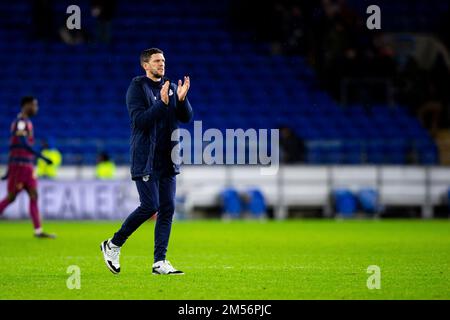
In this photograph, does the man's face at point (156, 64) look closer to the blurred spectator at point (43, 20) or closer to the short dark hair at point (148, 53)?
the short dark hair at point (148, 53)

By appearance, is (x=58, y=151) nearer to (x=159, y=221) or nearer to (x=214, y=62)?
(x=214, y=62)

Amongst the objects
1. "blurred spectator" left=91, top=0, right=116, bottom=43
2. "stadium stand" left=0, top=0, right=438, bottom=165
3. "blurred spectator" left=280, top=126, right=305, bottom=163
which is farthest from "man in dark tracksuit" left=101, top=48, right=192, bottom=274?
"blurred spectator" left=91, top=0, right=116, bottom=43

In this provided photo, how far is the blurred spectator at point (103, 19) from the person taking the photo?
1273 inches

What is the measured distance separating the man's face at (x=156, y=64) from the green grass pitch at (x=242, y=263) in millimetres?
2143

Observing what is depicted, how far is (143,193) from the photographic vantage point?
10.3 meters

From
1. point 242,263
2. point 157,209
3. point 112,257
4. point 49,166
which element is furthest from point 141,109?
point 49,166

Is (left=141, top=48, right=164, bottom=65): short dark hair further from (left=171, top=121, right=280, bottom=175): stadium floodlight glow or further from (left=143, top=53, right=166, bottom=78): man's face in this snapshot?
(left=171, top=121, right=280, bottom=175): stadium floodlight glow

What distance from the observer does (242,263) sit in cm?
1229

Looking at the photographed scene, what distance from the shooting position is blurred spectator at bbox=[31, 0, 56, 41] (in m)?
32.2

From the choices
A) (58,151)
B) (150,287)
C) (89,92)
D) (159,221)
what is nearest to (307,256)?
(159,221)

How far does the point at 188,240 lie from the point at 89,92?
535 inches

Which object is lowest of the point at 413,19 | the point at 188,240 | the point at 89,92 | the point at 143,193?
the point at 188,240

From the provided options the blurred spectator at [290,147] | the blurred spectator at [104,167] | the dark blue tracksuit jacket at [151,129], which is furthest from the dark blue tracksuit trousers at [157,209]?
the blurred spectator at [290,147]

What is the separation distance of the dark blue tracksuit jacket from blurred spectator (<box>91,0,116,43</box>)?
880 inches
